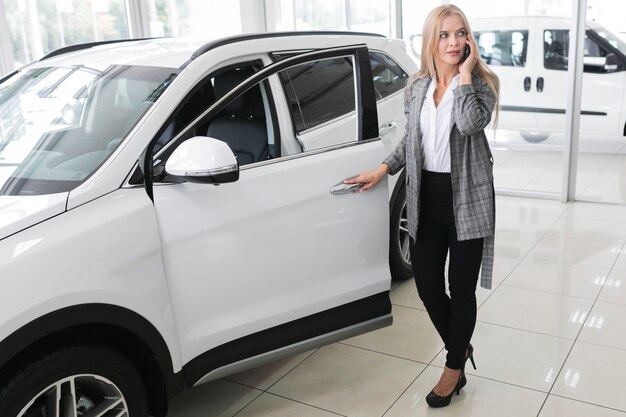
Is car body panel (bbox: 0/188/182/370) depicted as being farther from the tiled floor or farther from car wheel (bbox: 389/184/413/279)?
car wheel (bbox: 389/184/413/279)

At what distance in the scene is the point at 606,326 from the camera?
332 cm

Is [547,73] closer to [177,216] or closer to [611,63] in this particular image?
[611,63]

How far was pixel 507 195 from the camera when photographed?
6246mm

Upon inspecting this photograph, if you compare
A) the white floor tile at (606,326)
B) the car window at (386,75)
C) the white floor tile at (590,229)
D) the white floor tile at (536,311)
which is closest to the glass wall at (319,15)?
the white floor tile at (590,229)

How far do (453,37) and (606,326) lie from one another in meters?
1.89

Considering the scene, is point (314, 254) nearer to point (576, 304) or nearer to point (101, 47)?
point (101, 47)

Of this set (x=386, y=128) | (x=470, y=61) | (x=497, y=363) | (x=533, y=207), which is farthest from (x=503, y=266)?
(x=470, y=61)

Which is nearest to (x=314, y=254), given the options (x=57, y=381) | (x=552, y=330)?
(x=57, y=381)

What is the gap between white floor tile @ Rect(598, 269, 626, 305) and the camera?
3.67 meters

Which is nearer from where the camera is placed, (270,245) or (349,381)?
(270,245)

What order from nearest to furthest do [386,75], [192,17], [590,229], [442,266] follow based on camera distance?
[442,266] → [386,75] → [590,229] → [192,17]

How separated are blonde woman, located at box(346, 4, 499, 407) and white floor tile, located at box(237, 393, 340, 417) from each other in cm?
49

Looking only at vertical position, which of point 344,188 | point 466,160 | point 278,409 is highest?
point 466,160

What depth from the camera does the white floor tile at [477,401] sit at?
259 centimetres
